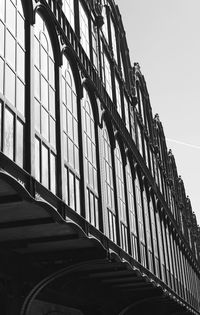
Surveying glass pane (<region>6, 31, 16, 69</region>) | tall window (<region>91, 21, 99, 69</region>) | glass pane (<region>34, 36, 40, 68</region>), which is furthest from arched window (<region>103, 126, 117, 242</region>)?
glass pane (<region>6, 31, 16, 69</region>)

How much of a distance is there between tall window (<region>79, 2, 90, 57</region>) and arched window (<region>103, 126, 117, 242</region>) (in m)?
3.82

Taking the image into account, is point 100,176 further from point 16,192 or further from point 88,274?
point 16,192

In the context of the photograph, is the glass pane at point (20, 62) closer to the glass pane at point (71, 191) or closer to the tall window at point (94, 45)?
the glass pane at point (71, 191)

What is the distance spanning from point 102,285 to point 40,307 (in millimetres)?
4181

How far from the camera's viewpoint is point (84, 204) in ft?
55.3

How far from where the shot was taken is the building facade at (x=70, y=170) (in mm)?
12062

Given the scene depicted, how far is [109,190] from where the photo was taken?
2147 centimetres

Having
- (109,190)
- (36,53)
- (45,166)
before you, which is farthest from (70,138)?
(109,190)

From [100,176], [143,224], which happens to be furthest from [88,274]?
[143,224]

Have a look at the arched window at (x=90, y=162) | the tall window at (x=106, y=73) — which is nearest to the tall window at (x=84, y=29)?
the tall window at (x=106, y=73)

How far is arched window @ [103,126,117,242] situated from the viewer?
20353mm

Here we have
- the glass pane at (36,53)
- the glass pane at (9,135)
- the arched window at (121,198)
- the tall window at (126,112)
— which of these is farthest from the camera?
the tall window at (126,112)

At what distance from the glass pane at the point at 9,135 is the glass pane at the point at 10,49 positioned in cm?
151

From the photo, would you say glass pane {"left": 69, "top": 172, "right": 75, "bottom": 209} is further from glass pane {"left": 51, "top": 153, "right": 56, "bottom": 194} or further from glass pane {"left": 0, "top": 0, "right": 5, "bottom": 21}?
glass pane {"left": 0, "top": 0, "right": 5, "bottom": 21}
